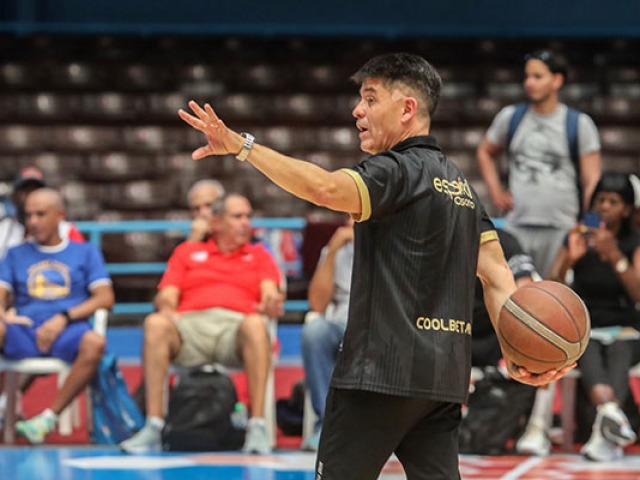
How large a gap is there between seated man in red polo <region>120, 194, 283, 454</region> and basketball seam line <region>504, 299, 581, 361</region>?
3178 mm

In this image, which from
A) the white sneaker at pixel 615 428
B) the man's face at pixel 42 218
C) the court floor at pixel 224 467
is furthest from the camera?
the man's face at pixel 42 218

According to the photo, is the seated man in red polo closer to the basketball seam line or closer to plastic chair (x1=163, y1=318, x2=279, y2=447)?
plastic chair (x1=163, y1=318, x2=279, y2=447)

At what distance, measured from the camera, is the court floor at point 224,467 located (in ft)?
18.3

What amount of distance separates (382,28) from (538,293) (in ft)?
38.2

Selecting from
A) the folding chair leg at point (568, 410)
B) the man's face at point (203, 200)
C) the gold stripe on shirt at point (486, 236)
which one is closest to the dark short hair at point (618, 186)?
the folding chair leg at point (568, 410)

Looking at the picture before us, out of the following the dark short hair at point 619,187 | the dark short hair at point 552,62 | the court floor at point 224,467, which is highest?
the dark short hair at point 552,62

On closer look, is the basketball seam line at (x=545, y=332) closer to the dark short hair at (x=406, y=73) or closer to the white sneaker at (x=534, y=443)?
the dark short hair at (x=406, y=73)

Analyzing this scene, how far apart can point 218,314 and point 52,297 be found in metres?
0.93

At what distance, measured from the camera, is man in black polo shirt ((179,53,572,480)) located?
3.05 meters

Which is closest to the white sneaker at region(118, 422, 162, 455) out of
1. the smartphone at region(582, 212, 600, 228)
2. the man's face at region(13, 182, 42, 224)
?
the man's face at region(13, 182, 42, 224)

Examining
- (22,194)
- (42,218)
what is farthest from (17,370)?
(22,194)

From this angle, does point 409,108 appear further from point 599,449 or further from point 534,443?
point 534,443

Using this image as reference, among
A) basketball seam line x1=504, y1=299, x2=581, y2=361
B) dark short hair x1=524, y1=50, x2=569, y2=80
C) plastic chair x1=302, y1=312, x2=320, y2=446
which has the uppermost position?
dark short hair x1=524, y1=50, x2=569, y2=80

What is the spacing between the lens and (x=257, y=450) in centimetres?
621
